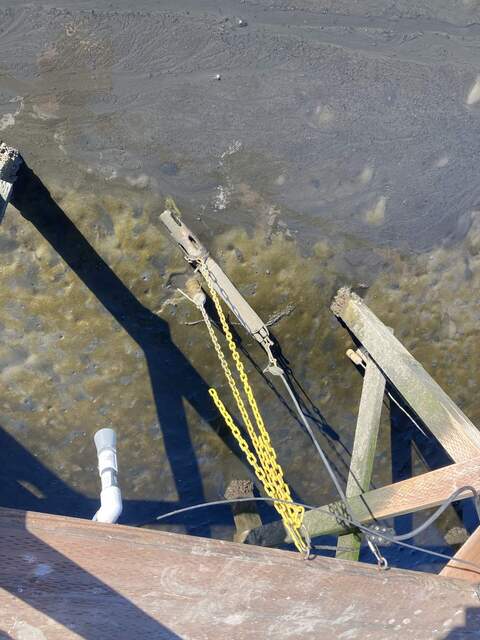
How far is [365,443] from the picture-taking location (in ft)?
10.8

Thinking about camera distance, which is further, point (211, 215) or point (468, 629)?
point (211, 215)

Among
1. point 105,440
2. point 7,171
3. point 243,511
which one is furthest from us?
point 243,511

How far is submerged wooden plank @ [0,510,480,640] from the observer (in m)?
1.69

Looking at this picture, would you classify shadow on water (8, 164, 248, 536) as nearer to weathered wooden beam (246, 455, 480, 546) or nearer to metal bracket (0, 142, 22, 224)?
metal bracket (0, 142, 22, 224)

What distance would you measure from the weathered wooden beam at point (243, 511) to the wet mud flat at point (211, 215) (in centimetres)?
10

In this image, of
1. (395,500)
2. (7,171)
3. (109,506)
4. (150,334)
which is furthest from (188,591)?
(7,171)

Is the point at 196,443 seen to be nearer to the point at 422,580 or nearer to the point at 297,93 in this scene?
the point at 422,580

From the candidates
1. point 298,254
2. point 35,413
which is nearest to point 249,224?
point 298,254

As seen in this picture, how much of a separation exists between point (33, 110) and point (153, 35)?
71 centimetres

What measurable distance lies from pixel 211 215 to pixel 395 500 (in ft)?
5.62

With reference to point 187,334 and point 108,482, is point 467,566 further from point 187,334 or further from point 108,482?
point 187,334

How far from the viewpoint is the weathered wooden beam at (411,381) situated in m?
2.79

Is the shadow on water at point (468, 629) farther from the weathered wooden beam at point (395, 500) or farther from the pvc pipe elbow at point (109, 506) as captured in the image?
the pvc pipe elbow at point (109, 506)

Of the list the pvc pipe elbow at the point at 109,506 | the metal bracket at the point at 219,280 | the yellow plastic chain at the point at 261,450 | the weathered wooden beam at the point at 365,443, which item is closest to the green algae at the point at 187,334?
the metal bracket at the point at 219,280
